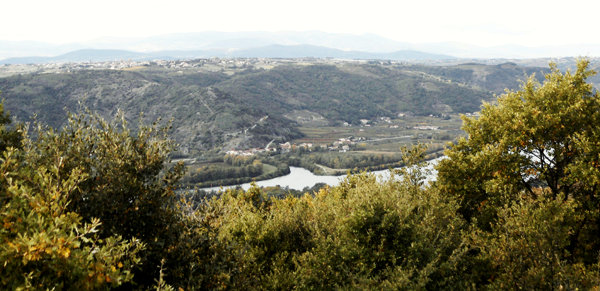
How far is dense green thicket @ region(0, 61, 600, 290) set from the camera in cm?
697

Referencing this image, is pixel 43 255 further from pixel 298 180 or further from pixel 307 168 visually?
pixel 307 168

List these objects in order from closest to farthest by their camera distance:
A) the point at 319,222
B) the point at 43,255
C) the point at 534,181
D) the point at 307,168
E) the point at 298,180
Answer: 1. the point at 43,255
2. the point at 319,222
3. the point at 534,181
4. the point at 298,180
5. the point at 307,168

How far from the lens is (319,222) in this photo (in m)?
18.6

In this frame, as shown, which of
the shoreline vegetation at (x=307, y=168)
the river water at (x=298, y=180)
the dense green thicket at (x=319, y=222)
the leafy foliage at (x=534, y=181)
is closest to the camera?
the dense green thicket at (x=319, y=222)

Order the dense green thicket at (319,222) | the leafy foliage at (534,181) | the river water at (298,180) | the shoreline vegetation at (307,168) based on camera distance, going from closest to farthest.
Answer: the dense green thicket at (319,222), the leafy foliage at (534,181), the river water at (298,180), the shoreline vegetation at (307,168)

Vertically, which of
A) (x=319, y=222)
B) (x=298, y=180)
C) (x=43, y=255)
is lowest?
(x=298, y=180)

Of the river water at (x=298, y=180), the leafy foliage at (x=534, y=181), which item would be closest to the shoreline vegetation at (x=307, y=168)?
the river water at (x=298, y=180)

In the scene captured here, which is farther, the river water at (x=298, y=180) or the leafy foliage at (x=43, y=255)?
the river water at (x=298, y=180)

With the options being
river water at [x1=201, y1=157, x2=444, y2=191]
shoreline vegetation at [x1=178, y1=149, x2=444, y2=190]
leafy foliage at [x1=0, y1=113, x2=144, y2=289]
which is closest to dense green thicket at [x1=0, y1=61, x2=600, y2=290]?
leafy foliage at [x1=0, y1=113, x2=144, y2=289]

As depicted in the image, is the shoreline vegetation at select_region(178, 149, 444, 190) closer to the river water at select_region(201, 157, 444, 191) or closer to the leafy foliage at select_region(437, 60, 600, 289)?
the river water at select_region(201, 157, 444, 191)

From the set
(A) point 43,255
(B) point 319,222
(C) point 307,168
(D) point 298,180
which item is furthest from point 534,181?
(C) point 307,168

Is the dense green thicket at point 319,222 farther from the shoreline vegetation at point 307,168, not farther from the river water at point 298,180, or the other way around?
the shoreline vegetation at point 307,168

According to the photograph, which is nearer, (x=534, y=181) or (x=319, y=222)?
(x=319, y=222)

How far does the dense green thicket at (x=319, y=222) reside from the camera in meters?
6.97
